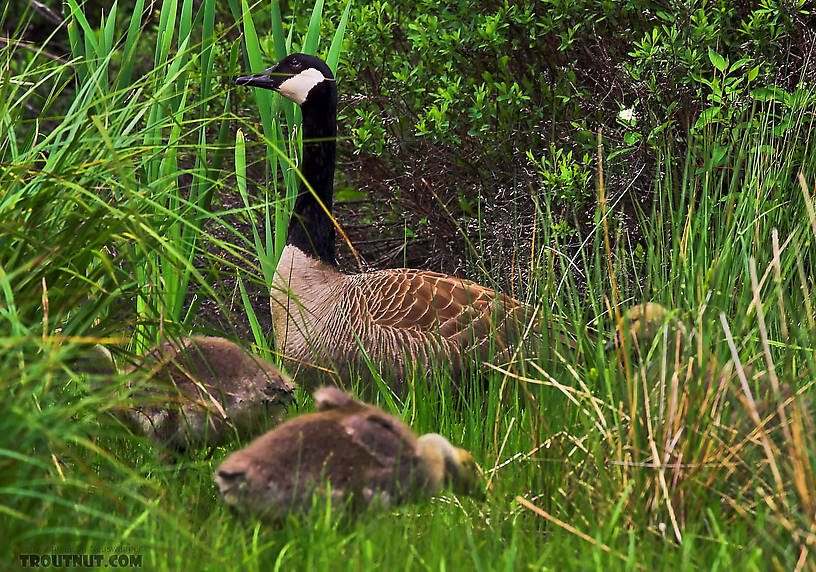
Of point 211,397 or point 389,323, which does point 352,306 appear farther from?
point 211,397

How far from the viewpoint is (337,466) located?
111 inches

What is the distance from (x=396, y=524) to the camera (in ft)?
9.98

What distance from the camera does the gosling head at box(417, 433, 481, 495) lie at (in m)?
2.87

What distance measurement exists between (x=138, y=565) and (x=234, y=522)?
0.50 m

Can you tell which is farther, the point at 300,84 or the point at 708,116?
the point at 300,84

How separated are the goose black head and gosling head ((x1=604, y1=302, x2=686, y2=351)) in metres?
2.51

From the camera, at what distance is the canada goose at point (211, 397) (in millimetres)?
3379

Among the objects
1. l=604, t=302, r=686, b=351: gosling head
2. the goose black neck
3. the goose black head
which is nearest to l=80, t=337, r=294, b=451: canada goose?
l=604, t=302, r=686, b=351: gosling head

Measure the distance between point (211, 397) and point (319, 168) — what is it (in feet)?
8.30

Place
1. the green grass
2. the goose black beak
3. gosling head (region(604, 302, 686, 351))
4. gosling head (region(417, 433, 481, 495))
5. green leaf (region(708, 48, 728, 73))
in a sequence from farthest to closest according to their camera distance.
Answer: the goose black beak, green leaf (region(708, 48, 728, 73)), gosling head (region(604, 302, 686, 351)), gosling head (region(417, 433, 481, 495)), the green grass

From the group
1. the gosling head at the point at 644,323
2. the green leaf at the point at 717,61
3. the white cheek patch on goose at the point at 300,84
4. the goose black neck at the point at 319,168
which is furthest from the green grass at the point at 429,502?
the goose black neck at the point at 319,168

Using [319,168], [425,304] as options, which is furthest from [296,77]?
[425,304]

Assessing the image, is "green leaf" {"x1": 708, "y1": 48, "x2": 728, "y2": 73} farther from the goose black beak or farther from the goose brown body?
the goose black beak

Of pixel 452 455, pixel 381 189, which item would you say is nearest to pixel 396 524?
pixel 452 455
